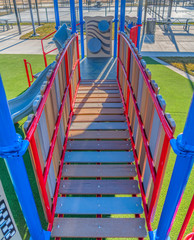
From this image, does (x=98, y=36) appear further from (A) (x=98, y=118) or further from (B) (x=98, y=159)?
(B) (x=98, y=159)

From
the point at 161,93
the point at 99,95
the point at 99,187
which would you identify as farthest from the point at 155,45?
the point at 99,187

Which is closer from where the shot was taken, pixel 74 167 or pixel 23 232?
pixel 23 232

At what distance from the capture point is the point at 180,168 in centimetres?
218

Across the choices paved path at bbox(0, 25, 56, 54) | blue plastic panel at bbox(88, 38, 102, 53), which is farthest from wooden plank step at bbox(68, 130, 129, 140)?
paved path at bbox(0, 25, 56, 54)

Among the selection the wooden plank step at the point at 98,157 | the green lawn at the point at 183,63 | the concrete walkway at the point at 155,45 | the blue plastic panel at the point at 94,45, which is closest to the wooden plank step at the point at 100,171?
the wooden plank step at the point at 98,157

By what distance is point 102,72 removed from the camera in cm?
901

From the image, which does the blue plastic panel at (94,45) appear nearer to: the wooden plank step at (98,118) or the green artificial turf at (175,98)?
the green artificial turf at (175,98)

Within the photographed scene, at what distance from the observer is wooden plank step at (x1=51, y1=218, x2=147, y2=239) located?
326cm

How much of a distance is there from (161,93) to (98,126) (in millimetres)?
4411

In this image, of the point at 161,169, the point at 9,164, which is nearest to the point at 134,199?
the point at 161,169

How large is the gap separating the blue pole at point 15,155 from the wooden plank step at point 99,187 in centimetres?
128

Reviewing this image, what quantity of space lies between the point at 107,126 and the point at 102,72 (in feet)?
13.0

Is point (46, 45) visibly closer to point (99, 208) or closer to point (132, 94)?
point (132, 94)

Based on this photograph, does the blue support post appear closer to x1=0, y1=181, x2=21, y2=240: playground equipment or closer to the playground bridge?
the playground bridge
